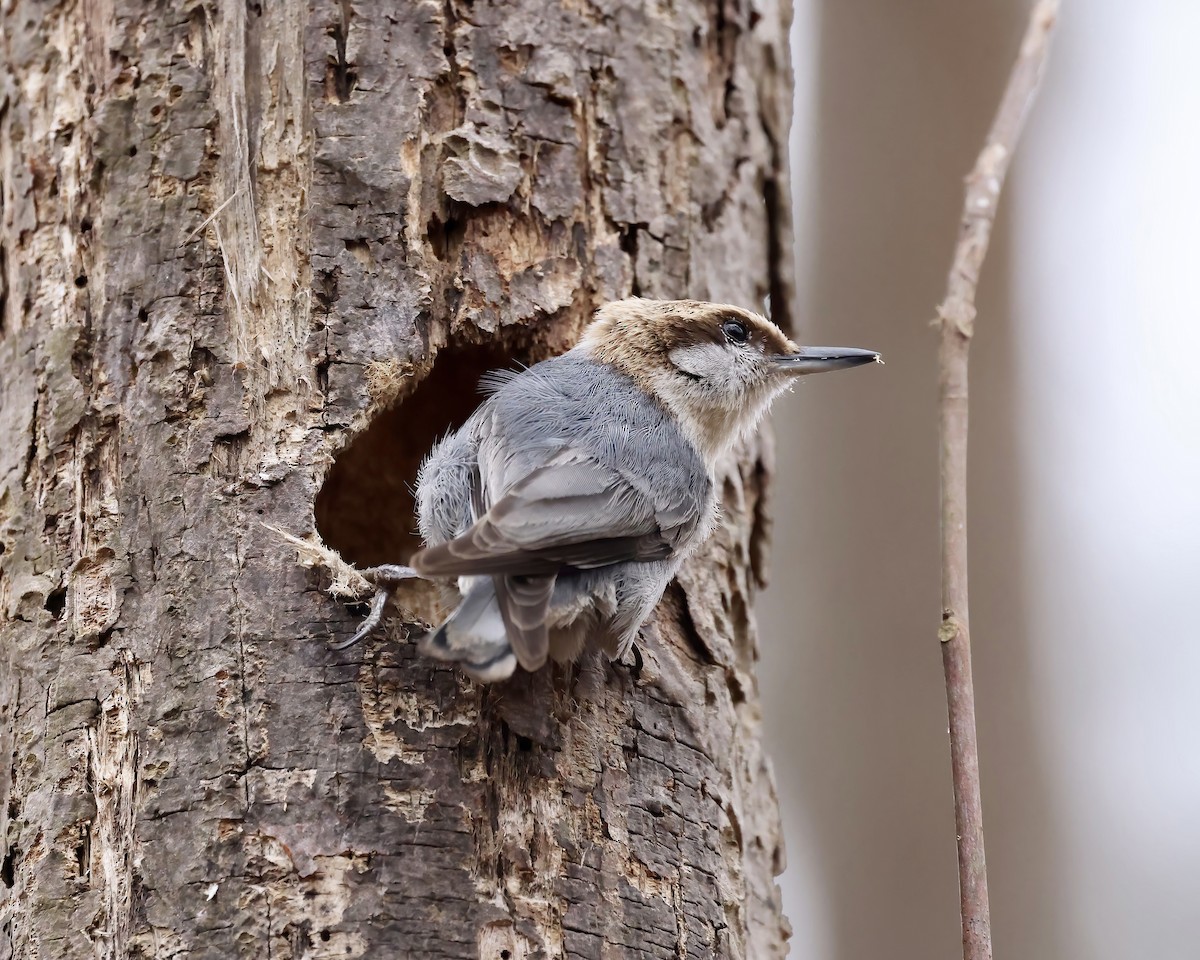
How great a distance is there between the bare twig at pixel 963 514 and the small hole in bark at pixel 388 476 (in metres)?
1.58

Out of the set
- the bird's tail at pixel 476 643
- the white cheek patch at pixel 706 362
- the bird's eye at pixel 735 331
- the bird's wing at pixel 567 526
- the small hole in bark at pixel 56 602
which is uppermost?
the bird's eye at pixel 735 331

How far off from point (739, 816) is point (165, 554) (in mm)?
1385

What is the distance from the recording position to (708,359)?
135 inches

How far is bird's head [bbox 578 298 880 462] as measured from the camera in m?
3.27

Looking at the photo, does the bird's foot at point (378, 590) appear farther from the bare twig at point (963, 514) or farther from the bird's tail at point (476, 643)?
the bare twig at point (963, 514)

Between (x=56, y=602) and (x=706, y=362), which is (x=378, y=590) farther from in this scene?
(x=706, y=362)


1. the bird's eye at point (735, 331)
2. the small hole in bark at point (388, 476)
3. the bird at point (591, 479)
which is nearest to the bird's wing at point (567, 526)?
the bird at point (591, 479)

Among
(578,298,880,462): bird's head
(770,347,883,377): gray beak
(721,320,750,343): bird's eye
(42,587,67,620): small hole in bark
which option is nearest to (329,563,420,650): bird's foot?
(42,587,67,620): small hole in bark

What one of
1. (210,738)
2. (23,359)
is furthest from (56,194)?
(210,738)

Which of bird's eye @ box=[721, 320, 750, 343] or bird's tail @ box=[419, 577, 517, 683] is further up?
bird's eye @ box=[721, 320, 750, 343]

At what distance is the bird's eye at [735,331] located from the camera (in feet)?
11.2

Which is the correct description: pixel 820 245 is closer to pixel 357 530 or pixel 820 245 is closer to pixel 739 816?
pixel 357 530

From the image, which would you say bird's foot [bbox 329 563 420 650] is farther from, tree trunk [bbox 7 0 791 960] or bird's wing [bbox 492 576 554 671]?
bird's wing [bbox 492 576 554 671]

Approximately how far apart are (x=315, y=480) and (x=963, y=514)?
1.30m
